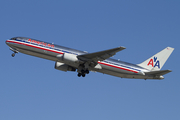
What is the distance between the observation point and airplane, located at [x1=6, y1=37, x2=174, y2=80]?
43.6 m

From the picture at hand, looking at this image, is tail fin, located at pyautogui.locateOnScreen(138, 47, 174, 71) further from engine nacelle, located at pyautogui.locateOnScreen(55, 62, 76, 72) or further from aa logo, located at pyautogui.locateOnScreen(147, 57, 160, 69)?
engine nacelle, located at pyautogui.locateOnScreen(55, 62, 76, 72)

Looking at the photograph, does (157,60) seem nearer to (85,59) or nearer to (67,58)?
(85,59)

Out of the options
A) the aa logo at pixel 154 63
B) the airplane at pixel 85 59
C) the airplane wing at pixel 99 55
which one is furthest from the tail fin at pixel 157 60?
the airplane wing at pixel 99 55

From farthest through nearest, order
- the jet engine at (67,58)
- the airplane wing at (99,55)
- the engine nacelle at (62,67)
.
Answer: the engine nacelle at (62,67), the jet engine at (67,58), the airplane wing at (99,55)

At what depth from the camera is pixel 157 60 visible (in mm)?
50781

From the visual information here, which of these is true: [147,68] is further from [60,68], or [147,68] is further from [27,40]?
[27,40]

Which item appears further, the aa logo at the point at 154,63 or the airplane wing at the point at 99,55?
the aa logo at the point at 154,63

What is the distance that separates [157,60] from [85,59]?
1431cm

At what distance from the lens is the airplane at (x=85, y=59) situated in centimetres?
4359

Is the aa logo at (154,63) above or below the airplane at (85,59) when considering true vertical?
above

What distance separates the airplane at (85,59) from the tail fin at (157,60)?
212 millimetres

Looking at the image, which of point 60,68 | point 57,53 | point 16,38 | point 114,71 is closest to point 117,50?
point 114,71

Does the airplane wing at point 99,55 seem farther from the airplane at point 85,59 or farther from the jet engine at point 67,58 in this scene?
the jet engine at point 67,58

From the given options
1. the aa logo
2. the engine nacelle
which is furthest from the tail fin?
the engine nacelle
